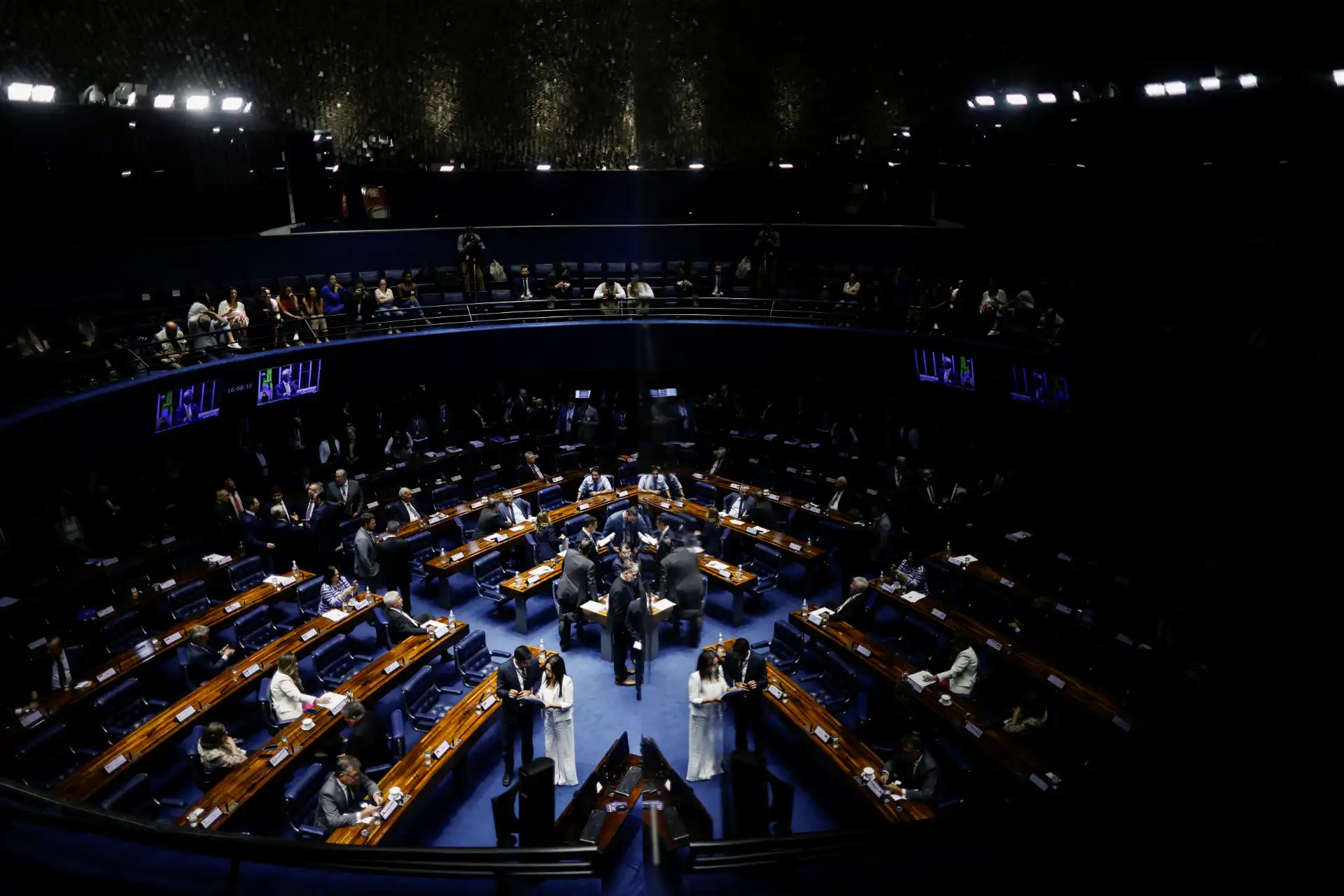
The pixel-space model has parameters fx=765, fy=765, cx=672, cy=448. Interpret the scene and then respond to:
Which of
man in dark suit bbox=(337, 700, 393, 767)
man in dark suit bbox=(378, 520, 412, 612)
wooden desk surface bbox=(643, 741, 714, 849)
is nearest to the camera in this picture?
wooden desk surface bbox=(643, 741, 714, 849)

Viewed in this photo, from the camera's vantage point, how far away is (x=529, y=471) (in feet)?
48.7

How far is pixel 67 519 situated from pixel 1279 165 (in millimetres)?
17670

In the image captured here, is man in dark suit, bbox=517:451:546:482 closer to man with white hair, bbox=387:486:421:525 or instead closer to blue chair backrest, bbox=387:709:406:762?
man with white hair, bbox=387:486:421:525

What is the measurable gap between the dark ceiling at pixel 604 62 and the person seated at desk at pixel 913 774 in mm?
10112

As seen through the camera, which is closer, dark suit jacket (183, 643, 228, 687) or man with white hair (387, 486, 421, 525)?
dark suit jacket (183, 643, 228, 687)

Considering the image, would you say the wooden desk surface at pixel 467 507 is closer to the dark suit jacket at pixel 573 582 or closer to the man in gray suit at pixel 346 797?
the dark suit jacket at pixel 573 582

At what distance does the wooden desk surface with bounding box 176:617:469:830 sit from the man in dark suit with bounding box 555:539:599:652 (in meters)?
1.36

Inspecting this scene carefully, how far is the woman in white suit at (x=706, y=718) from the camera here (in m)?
7.86

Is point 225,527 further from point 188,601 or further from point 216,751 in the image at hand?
point 216,751

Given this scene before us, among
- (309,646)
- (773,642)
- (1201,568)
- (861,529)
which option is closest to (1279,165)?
(1201,568)

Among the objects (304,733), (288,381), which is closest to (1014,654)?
(304,733)

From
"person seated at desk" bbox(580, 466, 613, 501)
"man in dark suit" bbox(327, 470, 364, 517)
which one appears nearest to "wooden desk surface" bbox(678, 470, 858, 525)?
"person seated at desk" bbox(580, 466, 613, 501)

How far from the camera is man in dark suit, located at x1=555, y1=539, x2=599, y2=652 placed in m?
10.4

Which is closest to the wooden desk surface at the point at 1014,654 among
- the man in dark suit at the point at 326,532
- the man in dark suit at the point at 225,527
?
the man in dark suit at the point at 326,532
